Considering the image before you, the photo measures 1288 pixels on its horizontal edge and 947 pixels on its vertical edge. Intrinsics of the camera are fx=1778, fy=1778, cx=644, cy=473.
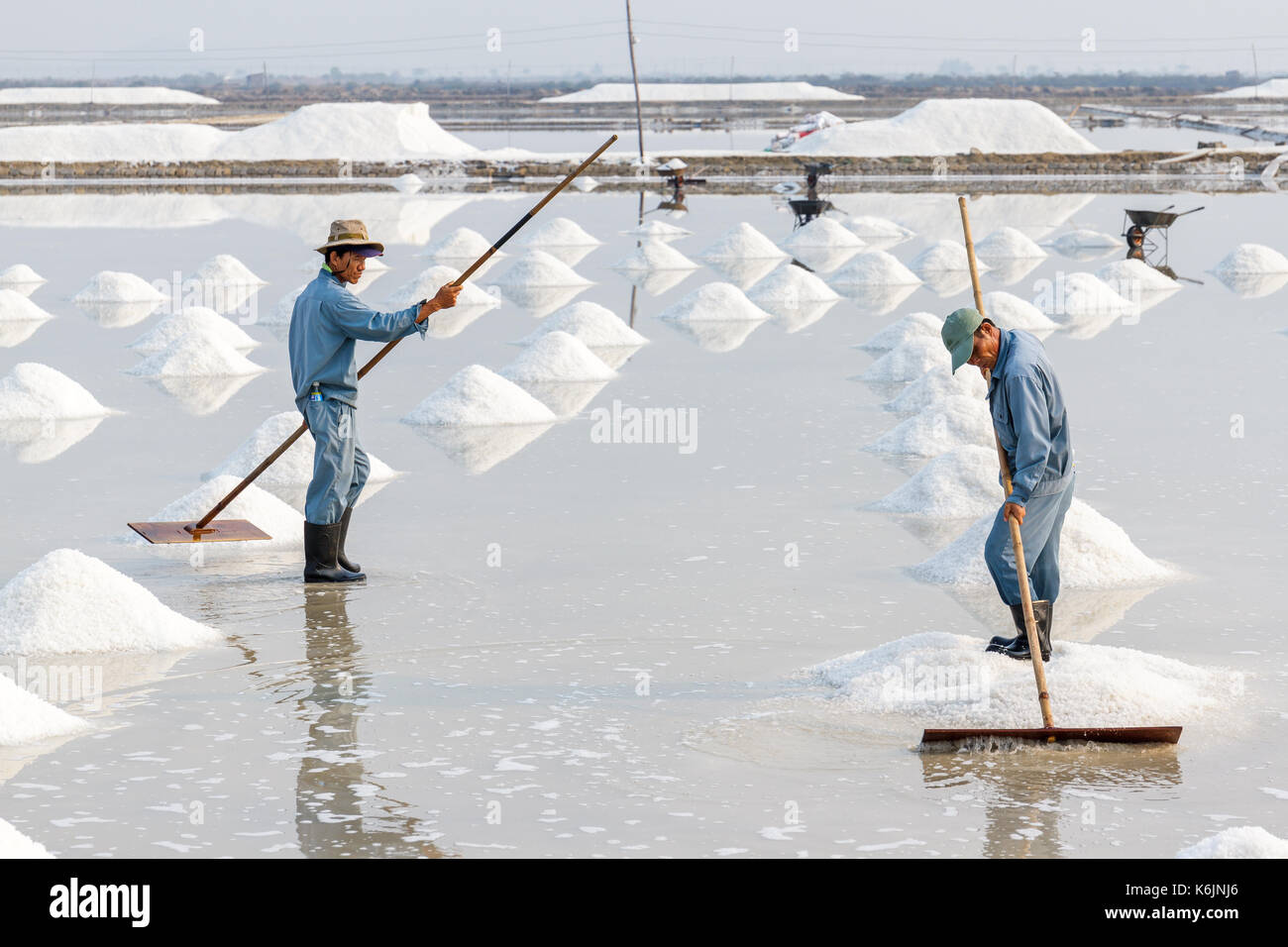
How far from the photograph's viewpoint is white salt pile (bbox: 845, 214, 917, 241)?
18.3m

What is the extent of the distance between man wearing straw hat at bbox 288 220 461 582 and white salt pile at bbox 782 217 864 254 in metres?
12.2

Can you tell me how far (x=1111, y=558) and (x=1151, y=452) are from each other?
2234mm

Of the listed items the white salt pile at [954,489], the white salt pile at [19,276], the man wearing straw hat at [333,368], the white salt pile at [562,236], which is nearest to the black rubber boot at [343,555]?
the man wearing straw hat at [333,368]

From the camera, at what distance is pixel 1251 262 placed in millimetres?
14203

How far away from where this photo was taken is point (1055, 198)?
80.5ft

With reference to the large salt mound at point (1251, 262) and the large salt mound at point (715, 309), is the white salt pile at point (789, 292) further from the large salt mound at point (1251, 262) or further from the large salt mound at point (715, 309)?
the large salt mound at point (1251, 262)

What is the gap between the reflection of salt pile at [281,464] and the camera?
6656 mm

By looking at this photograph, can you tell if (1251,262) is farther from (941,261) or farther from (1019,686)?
(1019,686)

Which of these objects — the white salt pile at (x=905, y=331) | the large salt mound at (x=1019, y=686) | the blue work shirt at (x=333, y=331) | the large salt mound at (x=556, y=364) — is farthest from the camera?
the white salt pile at (x=905, y=331)

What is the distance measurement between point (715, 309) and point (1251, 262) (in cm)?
498

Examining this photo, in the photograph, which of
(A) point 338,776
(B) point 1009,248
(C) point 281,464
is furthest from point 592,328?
(A) point 338,776

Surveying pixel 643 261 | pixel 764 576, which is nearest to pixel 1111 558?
pixel 764 576

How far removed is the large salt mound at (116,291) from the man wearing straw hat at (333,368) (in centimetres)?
837

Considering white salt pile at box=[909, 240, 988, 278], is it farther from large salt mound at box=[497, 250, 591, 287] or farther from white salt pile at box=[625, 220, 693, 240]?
white salt pile at box=[625, 220, 693, 240]
